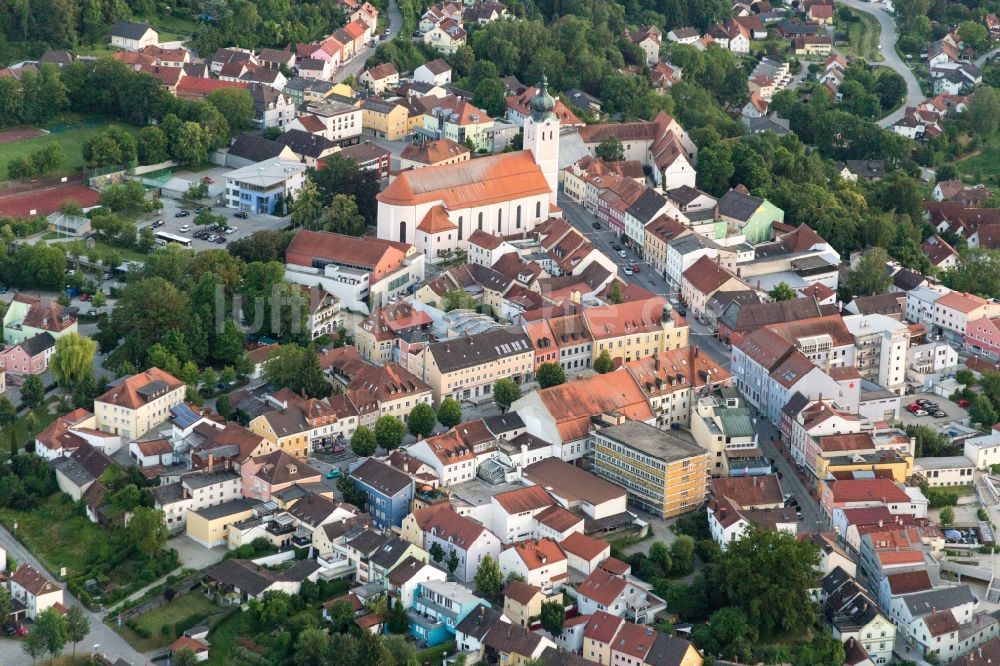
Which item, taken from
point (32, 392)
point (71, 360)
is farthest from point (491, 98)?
point (32, 392)

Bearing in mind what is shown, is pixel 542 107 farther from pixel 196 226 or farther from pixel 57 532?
pixel 57 532

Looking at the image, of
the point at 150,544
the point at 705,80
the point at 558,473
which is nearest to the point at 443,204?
the point at 558,473

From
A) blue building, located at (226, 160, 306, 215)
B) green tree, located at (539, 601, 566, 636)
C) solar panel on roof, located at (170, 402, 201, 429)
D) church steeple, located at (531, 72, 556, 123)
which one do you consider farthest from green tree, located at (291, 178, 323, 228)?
green tree, located at (539, 601, 566, 636)

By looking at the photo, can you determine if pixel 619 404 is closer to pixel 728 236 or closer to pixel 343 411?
pixel 343 411

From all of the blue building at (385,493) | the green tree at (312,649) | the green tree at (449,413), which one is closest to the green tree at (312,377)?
the green tree at (449,413)

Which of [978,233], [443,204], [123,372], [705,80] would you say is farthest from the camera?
[705,80]
